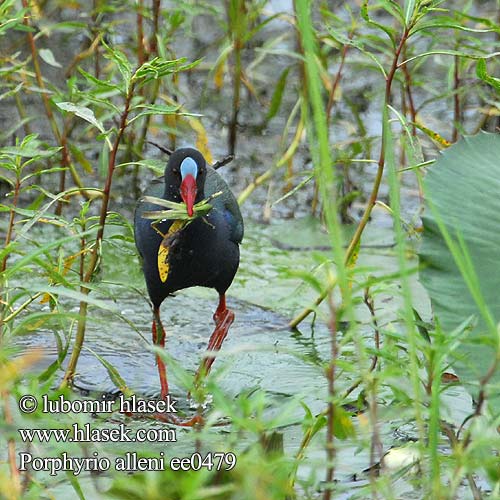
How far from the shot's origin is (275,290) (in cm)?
401

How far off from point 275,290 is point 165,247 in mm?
884

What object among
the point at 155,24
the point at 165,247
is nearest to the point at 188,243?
the point at 165,247

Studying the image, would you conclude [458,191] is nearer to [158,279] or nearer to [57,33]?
[158,279]

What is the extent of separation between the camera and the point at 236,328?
12.6 feet

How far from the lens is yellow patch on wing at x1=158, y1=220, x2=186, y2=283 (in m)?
3.16

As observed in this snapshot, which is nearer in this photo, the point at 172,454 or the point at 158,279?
the point at 172,454

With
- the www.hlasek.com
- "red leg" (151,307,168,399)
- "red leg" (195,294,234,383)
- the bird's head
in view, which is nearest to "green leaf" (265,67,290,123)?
"red leg" (195,294,234,383)

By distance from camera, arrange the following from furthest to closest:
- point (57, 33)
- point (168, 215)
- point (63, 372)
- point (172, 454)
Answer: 1. point (57, 33)
2. point (63, 372)
3. point (168, 215)
4. point (172, 454)

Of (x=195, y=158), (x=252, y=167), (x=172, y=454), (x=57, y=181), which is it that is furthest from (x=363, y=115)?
(x=172, y=454)

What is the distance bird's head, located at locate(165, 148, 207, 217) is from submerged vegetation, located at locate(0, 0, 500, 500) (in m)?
0.17

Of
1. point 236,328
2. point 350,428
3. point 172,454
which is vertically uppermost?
point 350,428

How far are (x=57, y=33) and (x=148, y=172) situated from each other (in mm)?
1580

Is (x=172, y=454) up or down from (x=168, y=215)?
down

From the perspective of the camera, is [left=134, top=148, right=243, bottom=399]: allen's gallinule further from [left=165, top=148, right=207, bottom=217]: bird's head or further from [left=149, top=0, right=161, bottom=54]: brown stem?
[left=149, top=0, right=161, bottom=54]: brown stem
